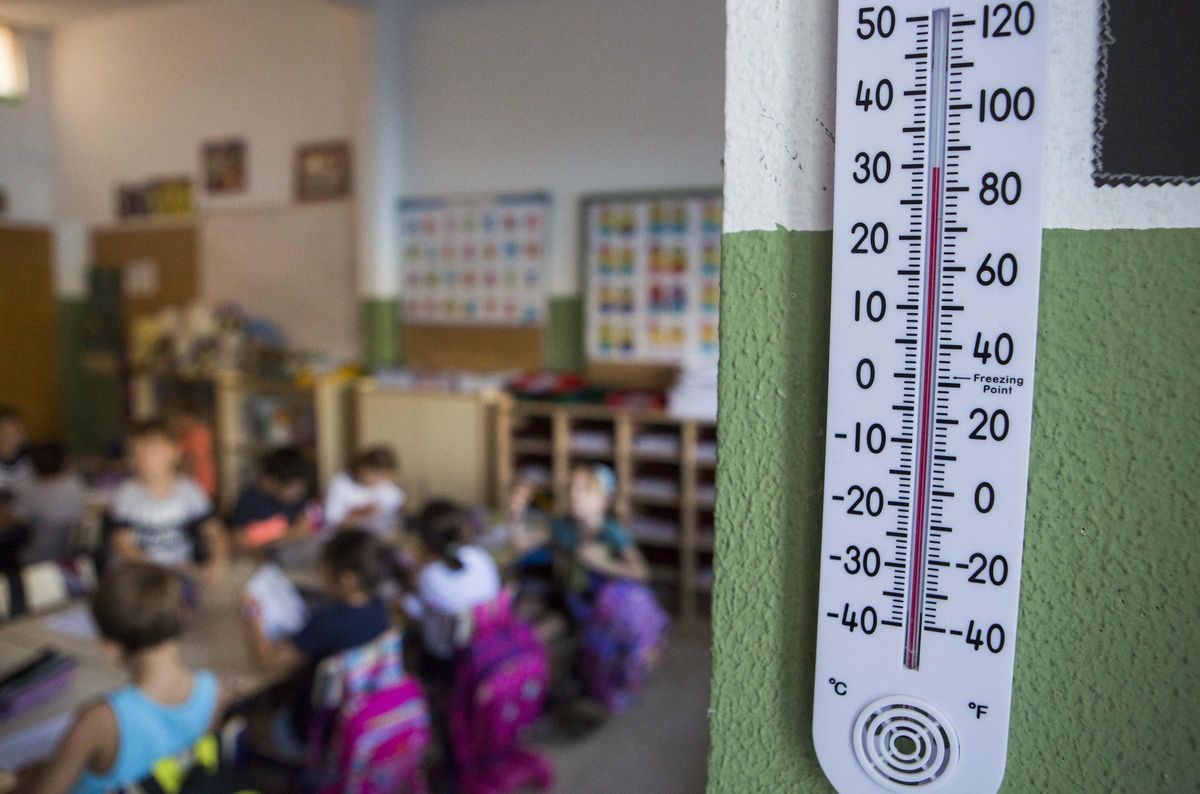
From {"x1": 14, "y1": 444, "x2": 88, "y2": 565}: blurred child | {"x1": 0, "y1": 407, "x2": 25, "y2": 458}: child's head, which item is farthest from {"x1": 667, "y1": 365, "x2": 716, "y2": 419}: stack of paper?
{"x1": 0, "y1": 407, "x2": 25, "y2": 458}: child's head

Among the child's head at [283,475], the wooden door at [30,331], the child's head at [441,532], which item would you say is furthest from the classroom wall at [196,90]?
the child's head at [441,532]

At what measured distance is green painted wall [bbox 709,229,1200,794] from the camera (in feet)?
2.27

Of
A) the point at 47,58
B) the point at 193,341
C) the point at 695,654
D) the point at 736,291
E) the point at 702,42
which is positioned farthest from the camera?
the point at 47,58

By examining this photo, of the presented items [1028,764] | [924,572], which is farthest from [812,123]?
[1028,764]

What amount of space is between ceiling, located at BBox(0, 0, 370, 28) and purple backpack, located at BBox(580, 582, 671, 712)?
5.60 metres

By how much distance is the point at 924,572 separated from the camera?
29.5 inches

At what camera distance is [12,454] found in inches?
150

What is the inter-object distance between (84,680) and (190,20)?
557 centimetres

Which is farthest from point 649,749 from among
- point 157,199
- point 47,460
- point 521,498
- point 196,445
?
point 157,199

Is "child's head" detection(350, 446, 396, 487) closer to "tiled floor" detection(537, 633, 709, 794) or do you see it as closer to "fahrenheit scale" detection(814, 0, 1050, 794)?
"tiled floor" detection(537, 633, 709, 794)

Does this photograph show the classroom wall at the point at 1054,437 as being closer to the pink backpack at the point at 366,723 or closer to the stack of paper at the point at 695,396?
the pink backpack at the point at 366,723

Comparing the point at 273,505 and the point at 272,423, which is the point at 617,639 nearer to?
the point at 273,505

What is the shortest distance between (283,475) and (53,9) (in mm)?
5218

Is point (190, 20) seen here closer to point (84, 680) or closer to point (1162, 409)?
point (84, 680)
